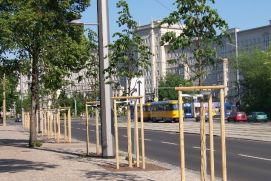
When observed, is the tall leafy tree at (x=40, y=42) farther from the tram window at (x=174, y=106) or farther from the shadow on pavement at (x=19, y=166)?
the tram window at (x=174, y=106)

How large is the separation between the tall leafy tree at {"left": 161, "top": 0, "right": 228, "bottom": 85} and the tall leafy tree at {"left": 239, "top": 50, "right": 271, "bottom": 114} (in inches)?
2909

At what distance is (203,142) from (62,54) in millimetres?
15226

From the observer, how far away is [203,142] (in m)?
9.61

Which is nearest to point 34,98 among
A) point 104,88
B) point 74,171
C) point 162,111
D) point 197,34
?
point 104,88

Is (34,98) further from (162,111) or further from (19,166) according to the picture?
(162,111)

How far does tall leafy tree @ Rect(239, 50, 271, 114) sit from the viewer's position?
84500mm

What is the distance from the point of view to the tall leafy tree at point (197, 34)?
9766mm

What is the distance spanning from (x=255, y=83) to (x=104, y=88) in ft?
232

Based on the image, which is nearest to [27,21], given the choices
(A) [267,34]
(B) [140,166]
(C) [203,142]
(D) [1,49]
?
(D) [1,49]

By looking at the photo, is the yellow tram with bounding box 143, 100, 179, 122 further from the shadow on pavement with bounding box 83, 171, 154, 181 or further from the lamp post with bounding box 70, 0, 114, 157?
the shadow on pavement with bounding box 83, 171, 154, 181

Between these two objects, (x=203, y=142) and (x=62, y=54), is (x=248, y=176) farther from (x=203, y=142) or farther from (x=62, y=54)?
(x=62, y=54)

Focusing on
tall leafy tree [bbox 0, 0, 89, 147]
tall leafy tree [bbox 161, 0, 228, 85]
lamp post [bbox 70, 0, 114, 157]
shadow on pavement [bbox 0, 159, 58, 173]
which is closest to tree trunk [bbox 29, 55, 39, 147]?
tall leafy tree [bbox 0, 0, 89, 147]

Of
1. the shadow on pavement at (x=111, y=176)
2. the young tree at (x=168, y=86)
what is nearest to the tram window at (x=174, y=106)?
the young tree at (x=168, y=86)

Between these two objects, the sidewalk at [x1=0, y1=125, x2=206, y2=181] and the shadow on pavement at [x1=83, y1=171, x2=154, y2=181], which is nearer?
the shadow on pavement at [x1=83, y1=171, x2=154, y2=181]
